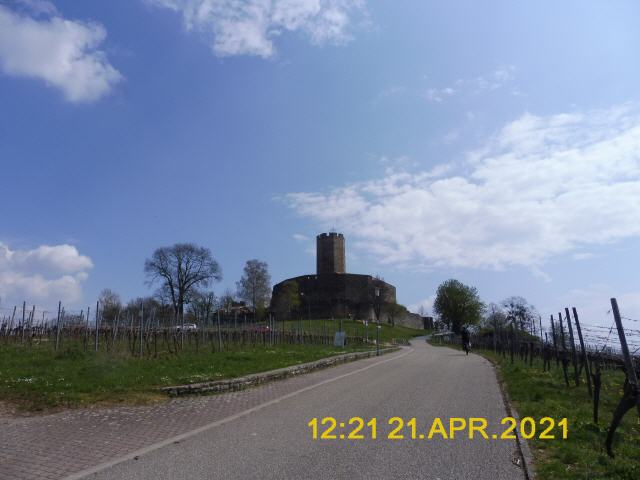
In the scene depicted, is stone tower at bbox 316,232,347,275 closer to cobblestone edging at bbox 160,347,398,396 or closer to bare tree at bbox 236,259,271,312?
bare tree at bbox 236,259,271,312

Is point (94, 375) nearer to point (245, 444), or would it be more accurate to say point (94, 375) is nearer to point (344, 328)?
point (245, 444)

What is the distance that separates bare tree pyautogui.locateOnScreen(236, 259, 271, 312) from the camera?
90938mm

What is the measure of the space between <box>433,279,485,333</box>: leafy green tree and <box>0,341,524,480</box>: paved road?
82285 mm

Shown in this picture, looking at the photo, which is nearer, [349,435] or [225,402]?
[349,435]

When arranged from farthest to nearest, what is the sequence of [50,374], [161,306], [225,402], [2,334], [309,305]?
[309,305] → [161,306] → [2,334] → [50,374] → [225,402]

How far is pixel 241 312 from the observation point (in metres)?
92.4

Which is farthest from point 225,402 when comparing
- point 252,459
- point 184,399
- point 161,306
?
point 161,306

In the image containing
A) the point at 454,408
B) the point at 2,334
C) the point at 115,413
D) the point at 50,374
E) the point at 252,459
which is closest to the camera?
the point at 252,459

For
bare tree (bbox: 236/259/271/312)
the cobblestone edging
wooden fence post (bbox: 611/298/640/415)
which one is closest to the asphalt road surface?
→ wooden fence post (bbox: 611/298/640/415)

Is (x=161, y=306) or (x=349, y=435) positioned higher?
(x=161, y=306)

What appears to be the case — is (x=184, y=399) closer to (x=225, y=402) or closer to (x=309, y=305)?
(x=225, y=402)

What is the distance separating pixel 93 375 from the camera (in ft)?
43.7

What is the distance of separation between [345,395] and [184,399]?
3.83 meters
